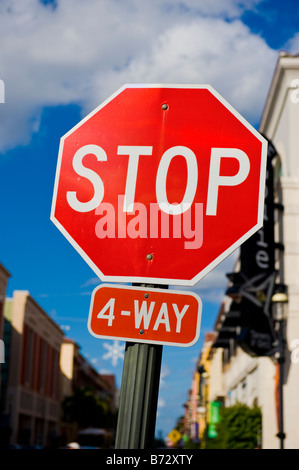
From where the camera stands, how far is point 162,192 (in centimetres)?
232

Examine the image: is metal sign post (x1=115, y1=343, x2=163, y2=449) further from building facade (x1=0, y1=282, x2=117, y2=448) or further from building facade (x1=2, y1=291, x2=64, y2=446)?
building facade (x1=2, y1=291, x2=64, y2=446)

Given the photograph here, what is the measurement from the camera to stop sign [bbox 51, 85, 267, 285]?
2299 millimetres

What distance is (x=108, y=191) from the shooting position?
7.74ft

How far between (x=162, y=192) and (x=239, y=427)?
20.9 m

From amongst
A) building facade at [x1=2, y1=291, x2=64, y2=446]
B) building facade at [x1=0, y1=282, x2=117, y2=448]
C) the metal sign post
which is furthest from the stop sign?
building facade at [x1=2, y1=291, x2=64, y2=446]

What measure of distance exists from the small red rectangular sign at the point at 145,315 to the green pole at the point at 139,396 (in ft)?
0.18

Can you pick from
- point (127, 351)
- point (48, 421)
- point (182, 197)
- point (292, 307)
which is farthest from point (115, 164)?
point (48, 421)

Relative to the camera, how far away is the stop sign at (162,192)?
2.30 metres

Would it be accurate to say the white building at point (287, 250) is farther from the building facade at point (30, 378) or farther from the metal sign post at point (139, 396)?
the building facade at point (30, 378)

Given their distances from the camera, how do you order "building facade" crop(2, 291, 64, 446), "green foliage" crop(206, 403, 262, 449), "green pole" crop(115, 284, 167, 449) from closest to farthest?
1. "green pole" crop(115, 284, 167, 449)
2. "green foliage" crop(206, 403, 262, 449)
3. "building facade" crop(2, 291, 64, 446)

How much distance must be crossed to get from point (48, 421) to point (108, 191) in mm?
65711

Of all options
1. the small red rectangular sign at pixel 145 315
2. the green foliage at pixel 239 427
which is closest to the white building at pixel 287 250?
the green foliage at pixel 239 427

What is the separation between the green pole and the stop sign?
27 centimetres
